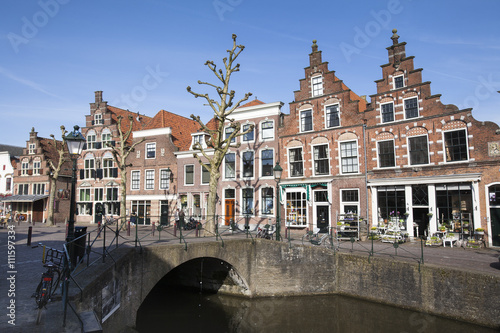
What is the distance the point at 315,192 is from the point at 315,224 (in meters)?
2.41

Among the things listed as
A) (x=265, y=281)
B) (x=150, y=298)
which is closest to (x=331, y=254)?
(x=265, y=281)

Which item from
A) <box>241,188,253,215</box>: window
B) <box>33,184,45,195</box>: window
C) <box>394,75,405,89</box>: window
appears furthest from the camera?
<box>33,184,45,195</box>: window

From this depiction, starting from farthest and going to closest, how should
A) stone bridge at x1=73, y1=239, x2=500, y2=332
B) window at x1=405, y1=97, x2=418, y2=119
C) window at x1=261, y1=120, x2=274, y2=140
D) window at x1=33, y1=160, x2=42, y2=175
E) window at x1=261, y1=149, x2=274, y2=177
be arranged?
window at x1=33, y1=160, x2=42, y2=175 → window at x1=261, y1=120, x2=274, y2=140 → window at x1=261, y1=149, x2=274, y2=177 → window at x1=405, y1=97, x2=418, y2=119 → stone bridge at x1=73, y1=239, x2=500, y2=332

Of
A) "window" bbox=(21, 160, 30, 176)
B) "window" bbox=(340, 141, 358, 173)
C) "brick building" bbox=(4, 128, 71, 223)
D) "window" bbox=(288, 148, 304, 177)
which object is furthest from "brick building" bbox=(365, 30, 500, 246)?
"window" bbox=(21, 160, 30, 176)

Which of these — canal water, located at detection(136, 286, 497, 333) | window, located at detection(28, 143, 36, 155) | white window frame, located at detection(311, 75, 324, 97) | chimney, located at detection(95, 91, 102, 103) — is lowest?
canal water, located at detection(136, 286, 497, 333)

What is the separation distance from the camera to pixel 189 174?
27.2 meters

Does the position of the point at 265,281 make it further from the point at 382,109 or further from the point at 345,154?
the point at 382,109

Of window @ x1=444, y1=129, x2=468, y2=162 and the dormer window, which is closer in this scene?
window @ x1=444, y1=129, x2=468, y2=162

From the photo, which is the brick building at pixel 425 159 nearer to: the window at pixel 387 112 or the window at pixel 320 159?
the window at pixel 387 112

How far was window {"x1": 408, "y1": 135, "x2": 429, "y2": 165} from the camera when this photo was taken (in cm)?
1867

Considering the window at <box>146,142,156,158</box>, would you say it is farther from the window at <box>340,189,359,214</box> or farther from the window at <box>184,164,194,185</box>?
the window at <box>340,189,359,214</box>

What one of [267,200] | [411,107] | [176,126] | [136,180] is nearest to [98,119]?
[136,180]

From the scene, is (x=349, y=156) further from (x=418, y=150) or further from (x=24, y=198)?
(x=24, y=198)

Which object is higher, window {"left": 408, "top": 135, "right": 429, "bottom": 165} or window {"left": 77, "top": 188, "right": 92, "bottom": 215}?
window {"left": 408, "top": 135, "right": 429, "bottom": 165}
